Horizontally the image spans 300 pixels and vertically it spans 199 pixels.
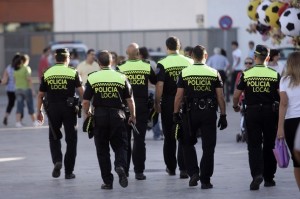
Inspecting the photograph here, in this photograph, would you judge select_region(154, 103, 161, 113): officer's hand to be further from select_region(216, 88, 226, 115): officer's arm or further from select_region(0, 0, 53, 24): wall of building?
select_region(0, 0, 53, 24): wall of building

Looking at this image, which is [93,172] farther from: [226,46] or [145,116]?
[226,46]

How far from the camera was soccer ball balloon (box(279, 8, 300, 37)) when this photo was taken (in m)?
16.3

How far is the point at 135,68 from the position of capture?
15109 millimetres

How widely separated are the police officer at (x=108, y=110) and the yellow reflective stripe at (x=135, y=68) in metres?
1.12

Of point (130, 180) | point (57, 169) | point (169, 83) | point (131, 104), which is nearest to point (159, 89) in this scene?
point (169, 83)

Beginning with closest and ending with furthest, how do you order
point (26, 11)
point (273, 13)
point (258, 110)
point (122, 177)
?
point (258, 110), point (122, 177), point (273, 13), point (26, 11)

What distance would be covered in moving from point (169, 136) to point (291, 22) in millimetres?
2524

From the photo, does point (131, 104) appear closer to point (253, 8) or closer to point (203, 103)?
point (203, 103)

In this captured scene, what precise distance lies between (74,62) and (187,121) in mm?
18032

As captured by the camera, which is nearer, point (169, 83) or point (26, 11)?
point (169, 83)

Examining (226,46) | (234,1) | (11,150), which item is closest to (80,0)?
(234,1)

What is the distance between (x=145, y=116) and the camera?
1515 centimetres

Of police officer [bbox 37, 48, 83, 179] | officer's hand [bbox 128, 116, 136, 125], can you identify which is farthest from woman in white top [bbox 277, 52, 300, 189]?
police officer [bbox 37, 48, 83, 179]

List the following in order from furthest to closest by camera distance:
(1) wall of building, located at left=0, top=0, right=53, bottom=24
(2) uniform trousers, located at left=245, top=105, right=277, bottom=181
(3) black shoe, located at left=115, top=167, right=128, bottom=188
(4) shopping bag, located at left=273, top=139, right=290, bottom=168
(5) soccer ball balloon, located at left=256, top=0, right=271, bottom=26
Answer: (1) wall of building, located at left=0, top=0, right=53, bottom=24
(5) soccer ball balloon, located at left=256, top=0, right=271, bottom=26
(3) black shoe, located at left=115, top=167, right=128, bottom=188
(2) uniform trousers, located at left=245, top=105, right=277, bottom=181
(4) shopping bag, located at left=273, top=139, right=290, bottom=168
